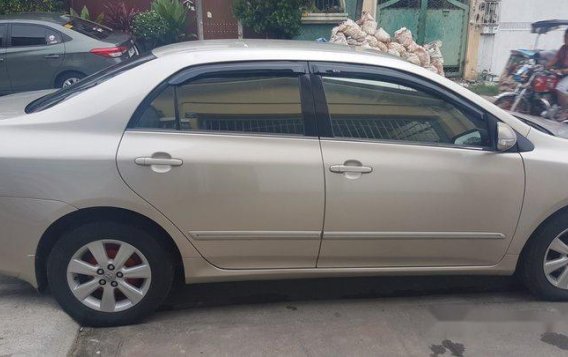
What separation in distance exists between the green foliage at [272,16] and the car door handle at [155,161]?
8.11 m

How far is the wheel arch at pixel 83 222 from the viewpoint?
10.5 ft

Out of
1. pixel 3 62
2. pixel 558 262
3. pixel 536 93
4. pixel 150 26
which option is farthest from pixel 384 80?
pixel 150 26

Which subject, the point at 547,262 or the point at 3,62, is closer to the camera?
the point at 547,262

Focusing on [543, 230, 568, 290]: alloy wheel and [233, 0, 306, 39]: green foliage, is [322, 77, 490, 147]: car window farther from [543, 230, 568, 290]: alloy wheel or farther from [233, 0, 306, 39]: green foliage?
[233, 0, 306, 39]: green foliage

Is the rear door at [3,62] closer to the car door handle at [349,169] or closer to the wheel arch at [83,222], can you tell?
the wheel arch at [83,222]

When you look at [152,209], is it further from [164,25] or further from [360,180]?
[164,25]

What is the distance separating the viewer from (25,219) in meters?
3.14

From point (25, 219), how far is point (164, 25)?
342 inches

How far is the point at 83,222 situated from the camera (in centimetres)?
320

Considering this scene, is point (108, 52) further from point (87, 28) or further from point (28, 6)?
point (28, 6)

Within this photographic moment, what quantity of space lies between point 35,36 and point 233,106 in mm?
6536

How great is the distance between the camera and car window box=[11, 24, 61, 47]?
862 cm

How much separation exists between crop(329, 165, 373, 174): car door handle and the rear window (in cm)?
676

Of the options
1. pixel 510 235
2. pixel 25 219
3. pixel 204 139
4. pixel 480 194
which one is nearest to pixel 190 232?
pixel 204 139
